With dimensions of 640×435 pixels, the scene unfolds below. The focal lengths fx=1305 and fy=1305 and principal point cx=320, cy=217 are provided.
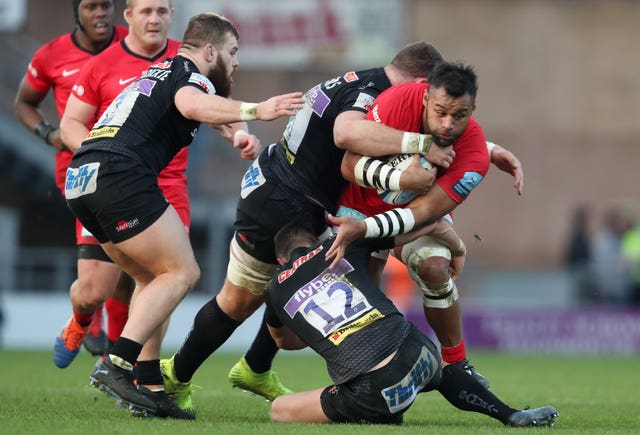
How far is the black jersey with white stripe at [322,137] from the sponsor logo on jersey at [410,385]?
1.19 m

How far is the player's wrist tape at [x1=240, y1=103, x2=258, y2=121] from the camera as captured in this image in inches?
261

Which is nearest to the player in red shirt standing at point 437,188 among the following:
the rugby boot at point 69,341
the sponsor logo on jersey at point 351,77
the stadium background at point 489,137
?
the sponsor logo on jersey at point 351,77

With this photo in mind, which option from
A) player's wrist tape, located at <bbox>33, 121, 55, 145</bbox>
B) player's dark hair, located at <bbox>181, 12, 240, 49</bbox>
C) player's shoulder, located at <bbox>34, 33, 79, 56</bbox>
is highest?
player's dark hair, located at <bbox>181, 12, 240, 49</bbox>

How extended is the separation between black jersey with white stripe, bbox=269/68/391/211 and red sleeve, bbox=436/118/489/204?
0.58m

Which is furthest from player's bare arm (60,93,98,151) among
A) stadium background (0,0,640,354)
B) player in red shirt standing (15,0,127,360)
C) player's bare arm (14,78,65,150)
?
stadium background (0,0,640,354)

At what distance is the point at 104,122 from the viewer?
7203 mm

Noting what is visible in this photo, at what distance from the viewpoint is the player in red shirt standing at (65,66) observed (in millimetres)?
9109

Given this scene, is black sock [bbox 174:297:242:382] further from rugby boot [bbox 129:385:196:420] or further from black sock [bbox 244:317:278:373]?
rugby boot [bbox 129:385:196:420]

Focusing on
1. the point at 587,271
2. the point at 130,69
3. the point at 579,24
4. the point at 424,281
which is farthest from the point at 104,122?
the point at 579,24

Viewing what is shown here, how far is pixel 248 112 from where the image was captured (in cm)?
665

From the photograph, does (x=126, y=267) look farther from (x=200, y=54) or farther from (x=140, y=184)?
(x=200, y=54)

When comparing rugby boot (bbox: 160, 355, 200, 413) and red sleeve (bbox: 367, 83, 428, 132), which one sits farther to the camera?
rugby boot (bbox: 160, 355, 200, 413)

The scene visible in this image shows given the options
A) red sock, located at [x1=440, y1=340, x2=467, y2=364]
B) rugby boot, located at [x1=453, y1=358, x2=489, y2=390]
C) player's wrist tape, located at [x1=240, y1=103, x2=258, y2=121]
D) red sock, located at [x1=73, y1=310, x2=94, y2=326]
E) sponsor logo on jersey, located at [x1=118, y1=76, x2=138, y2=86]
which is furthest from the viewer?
red sock, located at [x1=73, y1=310, x2=94, y2=326]

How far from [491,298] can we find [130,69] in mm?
12305
